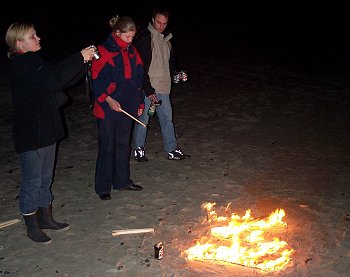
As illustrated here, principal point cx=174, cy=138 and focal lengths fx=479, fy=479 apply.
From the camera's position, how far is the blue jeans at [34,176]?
4871 millimetres

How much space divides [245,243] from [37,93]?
8.63ft

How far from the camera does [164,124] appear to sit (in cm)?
754

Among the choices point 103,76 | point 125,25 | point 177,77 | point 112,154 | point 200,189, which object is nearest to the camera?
point 125,25

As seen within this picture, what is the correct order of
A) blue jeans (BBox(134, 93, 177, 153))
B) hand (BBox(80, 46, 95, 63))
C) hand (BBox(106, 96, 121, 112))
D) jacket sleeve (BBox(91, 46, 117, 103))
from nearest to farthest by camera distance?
hand (BBox(80, 46, 95, 63)) → jacket sleeve (BBox(91, 46, 117, 103)) → hand (BBox(106, 96, 121, 112)) → blue jeans (BBox(134, 93, 177, 153))

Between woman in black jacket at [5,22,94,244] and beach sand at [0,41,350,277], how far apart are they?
65cm

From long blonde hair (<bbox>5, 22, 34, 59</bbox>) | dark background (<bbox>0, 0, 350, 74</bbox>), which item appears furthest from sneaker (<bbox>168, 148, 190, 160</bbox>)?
dark background (<bbox>0, 0, 350, 74</bbox>)

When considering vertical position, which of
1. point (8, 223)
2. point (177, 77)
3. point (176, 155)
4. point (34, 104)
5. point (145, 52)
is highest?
point (145, 52)

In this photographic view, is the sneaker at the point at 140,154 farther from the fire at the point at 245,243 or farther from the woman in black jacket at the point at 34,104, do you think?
the woman in black jacket at the point at 34,104

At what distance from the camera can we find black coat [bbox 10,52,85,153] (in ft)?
14.8

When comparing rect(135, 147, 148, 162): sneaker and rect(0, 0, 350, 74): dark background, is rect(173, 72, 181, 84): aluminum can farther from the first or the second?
rect(0, 0, 350, 74): dark background

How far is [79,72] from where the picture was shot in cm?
471

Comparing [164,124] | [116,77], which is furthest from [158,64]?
[116,77]

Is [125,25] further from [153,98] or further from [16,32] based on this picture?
[153,98]

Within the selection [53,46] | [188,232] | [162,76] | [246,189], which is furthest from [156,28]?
[53,46]
